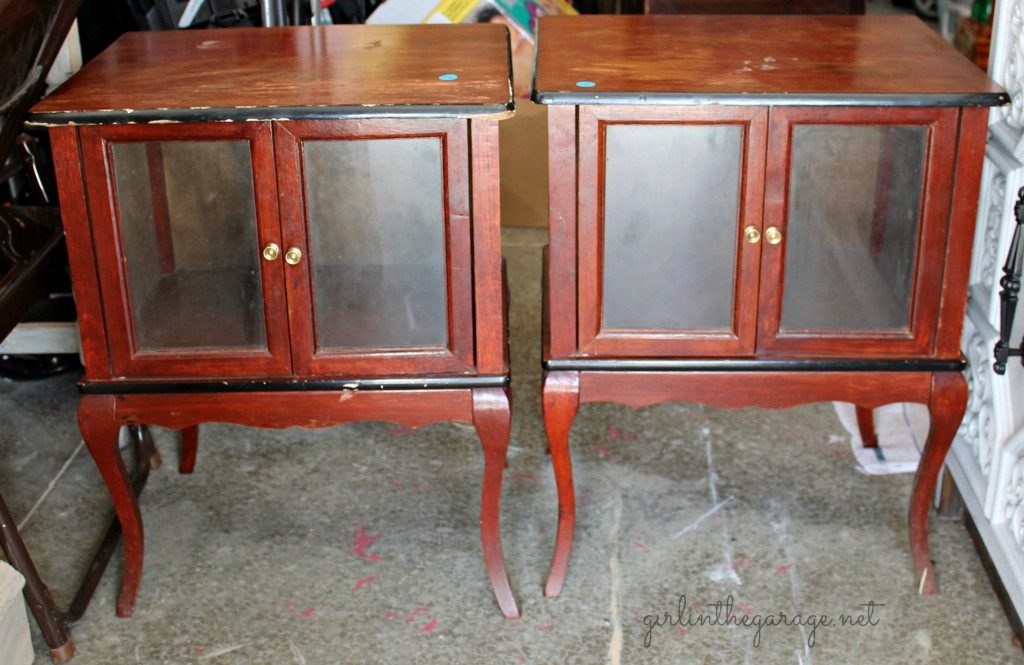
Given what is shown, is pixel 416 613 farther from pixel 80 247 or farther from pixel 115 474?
pixel 80 247

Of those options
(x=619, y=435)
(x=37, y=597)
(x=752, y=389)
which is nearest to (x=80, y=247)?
(x=37, y=597)

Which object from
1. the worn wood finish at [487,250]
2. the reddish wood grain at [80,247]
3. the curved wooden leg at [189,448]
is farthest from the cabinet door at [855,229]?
the curved wooden leg at [189,448]

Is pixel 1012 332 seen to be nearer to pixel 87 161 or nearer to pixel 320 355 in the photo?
pixel 320 355

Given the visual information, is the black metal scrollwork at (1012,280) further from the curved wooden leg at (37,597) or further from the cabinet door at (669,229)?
the curved wooden leg at (37,597)

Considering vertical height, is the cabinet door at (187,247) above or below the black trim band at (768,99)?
below

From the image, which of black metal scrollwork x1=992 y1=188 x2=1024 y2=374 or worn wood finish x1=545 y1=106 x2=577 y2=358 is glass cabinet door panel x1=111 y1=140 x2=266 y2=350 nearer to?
worn wood finish x1=545 y1=106 x2=577 y2=358

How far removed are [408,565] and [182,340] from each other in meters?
0.68

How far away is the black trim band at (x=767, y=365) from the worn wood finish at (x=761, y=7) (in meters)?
1.44

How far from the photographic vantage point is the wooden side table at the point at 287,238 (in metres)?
1.93

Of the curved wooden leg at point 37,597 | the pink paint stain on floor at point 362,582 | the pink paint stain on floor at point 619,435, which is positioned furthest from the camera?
the pink paint stain on floor at point 619,435

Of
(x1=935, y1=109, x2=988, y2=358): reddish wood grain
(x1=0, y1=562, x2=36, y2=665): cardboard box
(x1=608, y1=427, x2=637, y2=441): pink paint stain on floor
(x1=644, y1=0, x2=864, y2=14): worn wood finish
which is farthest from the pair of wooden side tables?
(x1=644, y1=0, x2=864, y2=14): worn wood finish

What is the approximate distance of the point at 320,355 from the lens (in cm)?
209

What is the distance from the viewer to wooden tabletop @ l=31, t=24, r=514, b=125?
190 centimetres

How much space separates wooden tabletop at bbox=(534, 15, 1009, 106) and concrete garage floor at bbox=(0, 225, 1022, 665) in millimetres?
965
